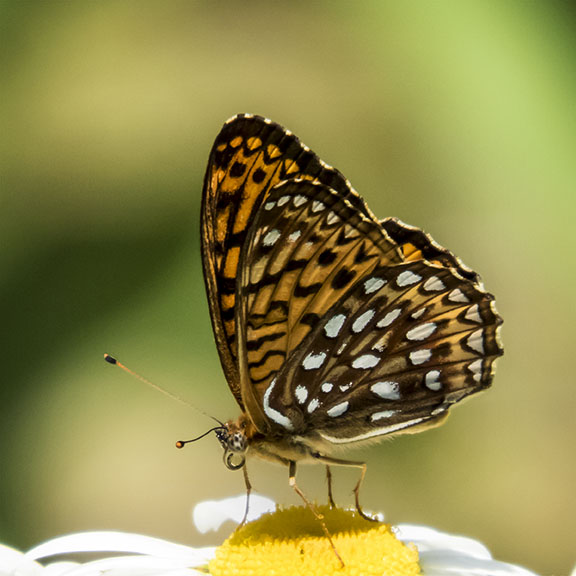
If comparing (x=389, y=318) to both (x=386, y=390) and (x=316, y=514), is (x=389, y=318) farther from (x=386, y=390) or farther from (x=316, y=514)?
(x=316, y=514)

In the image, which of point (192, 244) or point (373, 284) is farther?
point (192, 244)

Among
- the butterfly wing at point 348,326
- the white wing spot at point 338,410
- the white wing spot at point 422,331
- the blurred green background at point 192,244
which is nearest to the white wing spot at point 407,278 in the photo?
the butterfly wing at point 348,326

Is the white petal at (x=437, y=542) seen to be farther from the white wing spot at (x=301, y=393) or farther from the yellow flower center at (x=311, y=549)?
the white wing spot at (x=301, y=393)

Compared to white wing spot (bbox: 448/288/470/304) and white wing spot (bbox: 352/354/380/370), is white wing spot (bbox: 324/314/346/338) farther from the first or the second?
white wing spot (bbox: 448/288/470/304)

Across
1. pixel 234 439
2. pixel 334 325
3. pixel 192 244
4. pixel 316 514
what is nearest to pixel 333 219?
pixel 334 325

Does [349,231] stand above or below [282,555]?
above

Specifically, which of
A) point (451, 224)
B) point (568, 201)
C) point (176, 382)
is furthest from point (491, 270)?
point (176, 382)

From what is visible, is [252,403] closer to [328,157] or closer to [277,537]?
[277,537]

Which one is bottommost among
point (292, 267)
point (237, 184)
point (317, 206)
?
point (292, 267)
